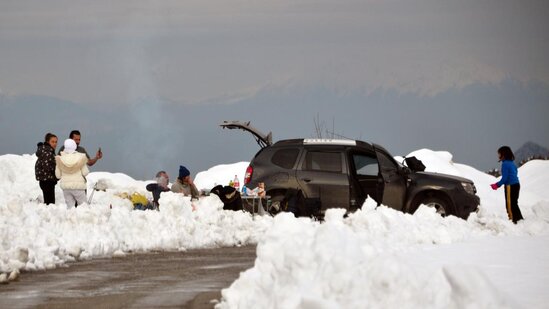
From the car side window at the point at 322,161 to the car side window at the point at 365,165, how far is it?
0.42 m

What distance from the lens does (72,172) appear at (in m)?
19.8

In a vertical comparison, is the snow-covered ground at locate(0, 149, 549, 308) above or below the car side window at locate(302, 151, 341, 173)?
below

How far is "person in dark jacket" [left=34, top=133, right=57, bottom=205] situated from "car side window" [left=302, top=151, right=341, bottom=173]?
207 inches

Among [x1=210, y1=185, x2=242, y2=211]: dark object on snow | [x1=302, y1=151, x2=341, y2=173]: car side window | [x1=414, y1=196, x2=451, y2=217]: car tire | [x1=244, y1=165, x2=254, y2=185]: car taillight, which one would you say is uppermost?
[x1=302, y1=151, x2=341, y2=173]: car side window

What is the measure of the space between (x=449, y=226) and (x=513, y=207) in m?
5.34

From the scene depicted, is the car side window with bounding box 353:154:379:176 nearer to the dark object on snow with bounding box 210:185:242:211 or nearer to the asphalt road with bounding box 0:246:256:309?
the dark object on snow with bounding box 210:185:242:211

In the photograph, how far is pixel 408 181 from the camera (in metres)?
22.7

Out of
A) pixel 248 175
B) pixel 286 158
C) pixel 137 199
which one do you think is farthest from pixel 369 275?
pixel 137 199

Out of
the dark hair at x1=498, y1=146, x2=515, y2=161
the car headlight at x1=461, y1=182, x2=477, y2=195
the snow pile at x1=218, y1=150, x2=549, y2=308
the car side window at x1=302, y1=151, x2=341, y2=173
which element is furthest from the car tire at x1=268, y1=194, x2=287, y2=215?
the snow pile at x1=218, y1=150, x2=549, y2=308

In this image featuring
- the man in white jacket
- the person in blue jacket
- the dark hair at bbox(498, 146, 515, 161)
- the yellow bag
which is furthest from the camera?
the yellow bag

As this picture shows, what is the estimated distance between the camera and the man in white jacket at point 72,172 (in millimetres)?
19797

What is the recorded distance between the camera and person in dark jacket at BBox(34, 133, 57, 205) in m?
20.8

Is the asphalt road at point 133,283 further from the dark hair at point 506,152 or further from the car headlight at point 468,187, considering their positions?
the car headlight at point 468,187

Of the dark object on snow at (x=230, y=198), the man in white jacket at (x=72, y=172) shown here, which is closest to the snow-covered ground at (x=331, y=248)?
the dark object on snow at (x=230, y=198)
